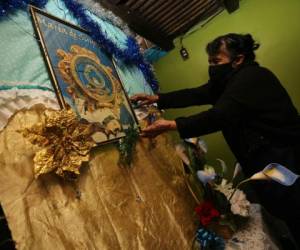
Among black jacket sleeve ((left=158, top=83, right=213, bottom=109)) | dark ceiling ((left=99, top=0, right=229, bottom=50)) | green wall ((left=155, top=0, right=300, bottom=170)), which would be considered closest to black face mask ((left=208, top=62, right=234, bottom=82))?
black jacket sleeve ((left=158, top=83, right=213, bottom=109))

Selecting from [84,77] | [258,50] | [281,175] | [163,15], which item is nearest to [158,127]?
[84,77]

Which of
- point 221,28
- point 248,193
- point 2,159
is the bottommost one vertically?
point 248,193

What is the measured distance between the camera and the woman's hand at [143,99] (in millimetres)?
1543

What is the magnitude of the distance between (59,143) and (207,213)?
856 mm

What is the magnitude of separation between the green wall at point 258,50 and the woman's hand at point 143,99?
3.61 feet

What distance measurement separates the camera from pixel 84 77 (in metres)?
1.21

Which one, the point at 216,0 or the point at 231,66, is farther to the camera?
the point at 216,0

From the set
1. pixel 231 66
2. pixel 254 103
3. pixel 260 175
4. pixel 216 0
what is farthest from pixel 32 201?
pixel 216 0

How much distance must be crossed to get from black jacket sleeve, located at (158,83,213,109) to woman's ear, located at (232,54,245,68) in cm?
24

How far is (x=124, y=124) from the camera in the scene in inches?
52.6

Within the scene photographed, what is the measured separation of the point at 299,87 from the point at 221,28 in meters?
0.87

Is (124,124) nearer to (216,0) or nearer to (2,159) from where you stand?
(2,159)

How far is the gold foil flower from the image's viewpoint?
0.83 metres

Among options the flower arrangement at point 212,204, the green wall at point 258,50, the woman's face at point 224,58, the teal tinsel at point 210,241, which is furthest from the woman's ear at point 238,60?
the green wall at point 258,50
